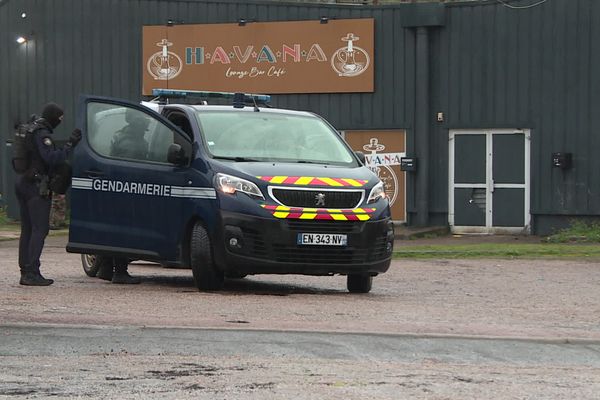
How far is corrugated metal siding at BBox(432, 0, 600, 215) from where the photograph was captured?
2722 centimetres

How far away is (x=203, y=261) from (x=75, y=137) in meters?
2.09

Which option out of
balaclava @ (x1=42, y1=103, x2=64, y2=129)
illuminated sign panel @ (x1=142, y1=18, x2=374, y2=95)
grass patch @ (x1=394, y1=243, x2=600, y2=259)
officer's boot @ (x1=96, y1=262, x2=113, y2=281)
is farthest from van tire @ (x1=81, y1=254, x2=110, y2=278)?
illuminated sign panel @ (x1=142, y1=18, x2=374, y2=95)

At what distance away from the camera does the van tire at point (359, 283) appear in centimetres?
1351

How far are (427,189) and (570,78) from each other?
3.96m

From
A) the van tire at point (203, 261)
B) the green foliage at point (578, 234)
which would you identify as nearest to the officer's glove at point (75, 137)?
the van tire at point (203, 261)

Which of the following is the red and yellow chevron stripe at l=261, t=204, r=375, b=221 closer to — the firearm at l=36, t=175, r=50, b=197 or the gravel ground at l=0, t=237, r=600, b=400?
the gravel ground at l=0, t=237, r=600, b=400

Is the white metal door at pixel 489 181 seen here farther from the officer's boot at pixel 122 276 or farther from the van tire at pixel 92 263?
the officer's boot at pixel 122 276

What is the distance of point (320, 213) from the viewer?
12570 mm

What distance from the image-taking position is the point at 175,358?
8359 millimetres

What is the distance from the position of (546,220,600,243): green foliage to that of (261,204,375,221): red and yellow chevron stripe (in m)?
13.1

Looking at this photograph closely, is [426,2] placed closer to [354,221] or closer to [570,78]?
[570,78]

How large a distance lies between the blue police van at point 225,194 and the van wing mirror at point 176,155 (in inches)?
0.5

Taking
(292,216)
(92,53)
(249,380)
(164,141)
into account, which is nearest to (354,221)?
(292,216)

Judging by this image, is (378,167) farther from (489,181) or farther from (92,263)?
(92,263)
